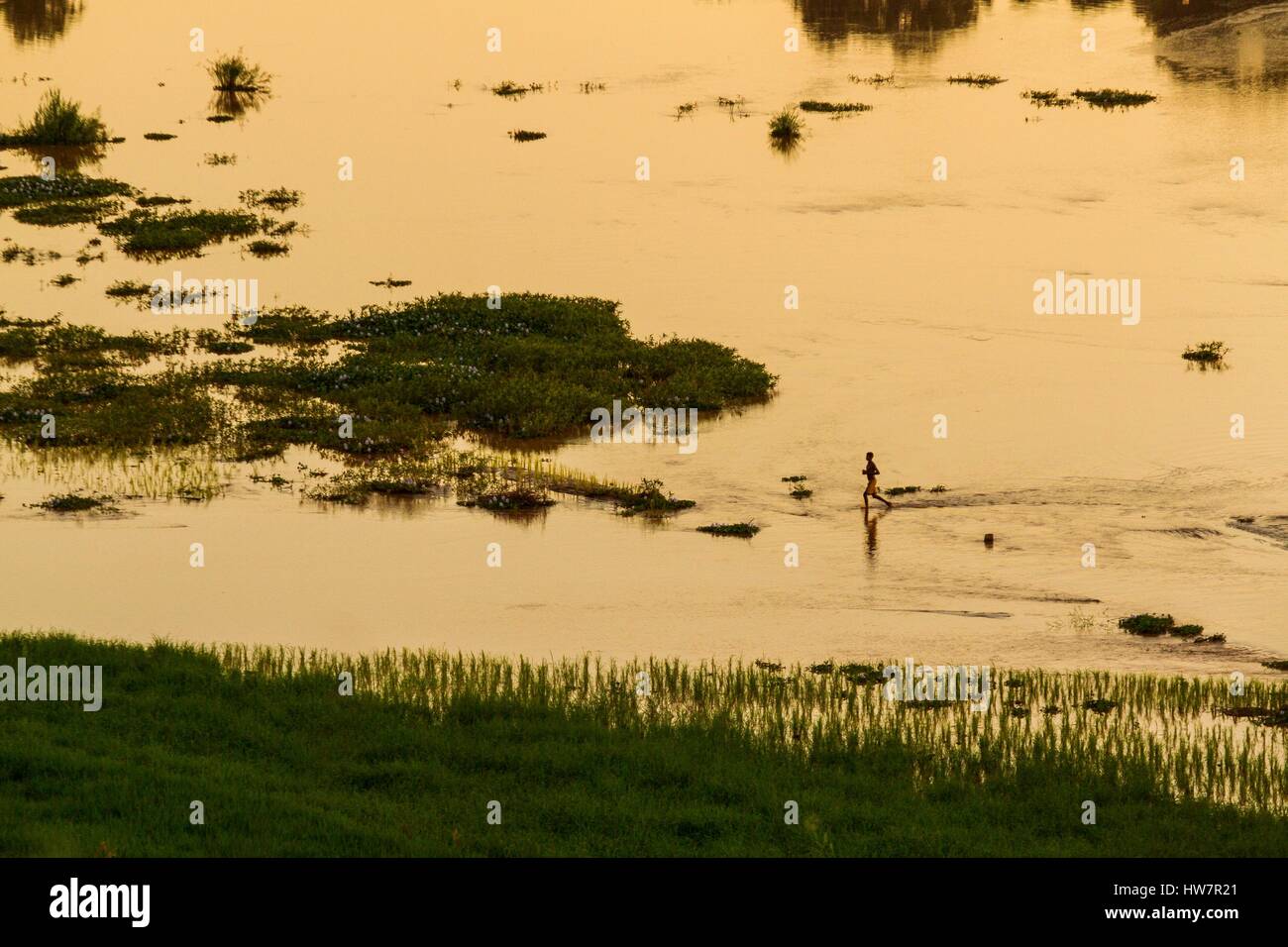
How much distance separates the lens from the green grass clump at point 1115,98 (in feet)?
238

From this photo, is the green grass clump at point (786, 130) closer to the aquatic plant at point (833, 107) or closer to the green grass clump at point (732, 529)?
the aquatic plant at point (833, 107)

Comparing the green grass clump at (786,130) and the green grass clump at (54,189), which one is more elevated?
the green grass clump at (786,130)

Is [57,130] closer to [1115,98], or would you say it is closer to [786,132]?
[786,132]

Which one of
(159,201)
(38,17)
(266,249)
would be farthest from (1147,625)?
(38,17)

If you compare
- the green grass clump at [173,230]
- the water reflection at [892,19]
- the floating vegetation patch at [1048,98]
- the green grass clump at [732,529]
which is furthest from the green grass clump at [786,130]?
the green grass clump at [732,529]

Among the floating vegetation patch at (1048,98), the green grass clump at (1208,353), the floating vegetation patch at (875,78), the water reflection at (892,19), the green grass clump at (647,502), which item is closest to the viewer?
the green grass clump at (647,502)

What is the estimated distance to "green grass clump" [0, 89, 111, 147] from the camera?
65875mm

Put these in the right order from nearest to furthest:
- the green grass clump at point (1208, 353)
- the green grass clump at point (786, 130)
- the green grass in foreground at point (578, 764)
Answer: the green grass in foreground at point (578, 764) < the green grass clump at point (1208, 353) < the green grass clump at point (786, 130)

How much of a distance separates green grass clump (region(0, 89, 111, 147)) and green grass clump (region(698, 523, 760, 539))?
41.7 m

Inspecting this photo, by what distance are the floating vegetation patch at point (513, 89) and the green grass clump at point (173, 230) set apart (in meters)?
23.7

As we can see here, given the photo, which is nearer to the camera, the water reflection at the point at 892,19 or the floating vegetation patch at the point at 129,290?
the floating vegetation patch at the point at 129,290

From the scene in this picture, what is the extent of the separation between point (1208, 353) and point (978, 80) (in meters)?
36.8

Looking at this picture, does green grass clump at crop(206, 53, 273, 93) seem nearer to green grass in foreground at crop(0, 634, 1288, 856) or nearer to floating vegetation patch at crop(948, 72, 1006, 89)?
floating vegetation patch at crop(948, 72, 1006, 89)

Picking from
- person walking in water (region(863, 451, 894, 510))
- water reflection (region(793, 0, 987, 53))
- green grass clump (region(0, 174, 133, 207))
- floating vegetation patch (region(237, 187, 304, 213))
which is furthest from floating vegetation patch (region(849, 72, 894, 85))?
person walking in water (region(863, 451, 894, 510))
